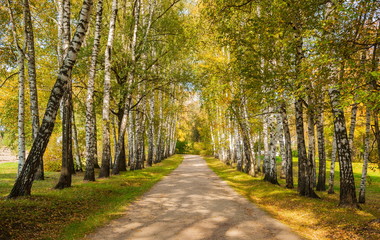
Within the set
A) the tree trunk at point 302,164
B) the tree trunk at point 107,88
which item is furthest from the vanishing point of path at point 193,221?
the tree trunk at point 107,88

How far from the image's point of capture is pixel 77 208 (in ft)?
28.0

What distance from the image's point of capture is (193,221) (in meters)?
7.43

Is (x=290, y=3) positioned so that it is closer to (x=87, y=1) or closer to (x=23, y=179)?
(x=87, y=1)

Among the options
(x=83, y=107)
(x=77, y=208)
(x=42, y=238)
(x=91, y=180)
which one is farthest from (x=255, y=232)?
(x=83, y=107)

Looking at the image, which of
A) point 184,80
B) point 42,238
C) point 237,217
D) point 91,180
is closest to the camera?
point 42,238

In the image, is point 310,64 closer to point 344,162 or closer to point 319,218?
point 344,162

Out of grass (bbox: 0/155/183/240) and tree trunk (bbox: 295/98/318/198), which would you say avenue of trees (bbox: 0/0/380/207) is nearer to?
tree trunk (bbox: 295/98/318/198)

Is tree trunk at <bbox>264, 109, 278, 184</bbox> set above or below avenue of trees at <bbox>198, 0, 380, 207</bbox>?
below

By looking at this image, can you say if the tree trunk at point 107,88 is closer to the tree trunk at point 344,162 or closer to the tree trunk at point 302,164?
the tree trunk at point 302,164

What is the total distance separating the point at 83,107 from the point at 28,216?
47.2 feet

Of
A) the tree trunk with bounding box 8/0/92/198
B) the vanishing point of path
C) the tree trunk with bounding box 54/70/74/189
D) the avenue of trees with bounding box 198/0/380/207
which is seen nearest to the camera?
the vanishing point of path

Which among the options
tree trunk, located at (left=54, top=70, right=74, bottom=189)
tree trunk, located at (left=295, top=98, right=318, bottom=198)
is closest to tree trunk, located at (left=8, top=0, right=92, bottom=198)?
tree trunk, located at (left=54, top=70, right=74, bottom=189)

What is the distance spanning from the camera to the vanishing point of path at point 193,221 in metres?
6.25

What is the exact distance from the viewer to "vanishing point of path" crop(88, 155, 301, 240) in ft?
20.5
